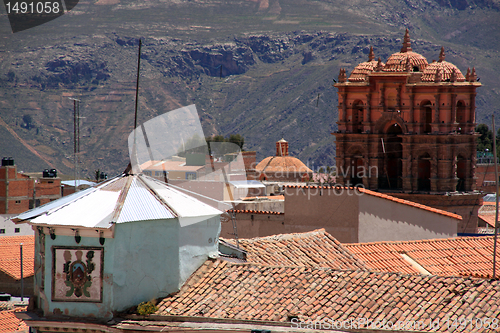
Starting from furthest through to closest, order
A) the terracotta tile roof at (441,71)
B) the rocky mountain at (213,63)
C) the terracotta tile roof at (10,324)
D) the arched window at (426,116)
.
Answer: the rocky mountain at (213,63) → the arched window at (426,116) → the terracotta tile roof at (441,71) → the terracotta tile roof at (10,324)

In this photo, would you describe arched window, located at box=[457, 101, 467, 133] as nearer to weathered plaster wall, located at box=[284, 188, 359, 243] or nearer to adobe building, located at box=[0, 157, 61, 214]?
adobe building, located at box=[0, 157, 61, 214]

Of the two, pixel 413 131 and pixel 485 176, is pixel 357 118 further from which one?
pixel 485 176

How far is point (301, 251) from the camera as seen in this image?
14852 millimetres

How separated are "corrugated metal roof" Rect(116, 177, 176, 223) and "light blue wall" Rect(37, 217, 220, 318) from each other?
0.29 feet

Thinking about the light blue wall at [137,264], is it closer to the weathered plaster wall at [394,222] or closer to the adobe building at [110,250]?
the adobe building at [110,250]

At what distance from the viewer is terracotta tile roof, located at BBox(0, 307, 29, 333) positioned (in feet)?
55.2

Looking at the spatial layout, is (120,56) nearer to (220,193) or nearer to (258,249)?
(220,193)

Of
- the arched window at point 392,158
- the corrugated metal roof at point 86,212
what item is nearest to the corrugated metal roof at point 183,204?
the corrugated metal roof at point 86,212

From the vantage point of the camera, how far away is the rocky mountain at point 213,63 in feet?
317

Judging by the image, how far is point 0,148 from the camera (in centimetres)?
8212

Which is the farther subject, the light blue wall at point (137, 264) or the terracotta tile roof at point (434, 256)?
the terracotta tile roof at point (434, 256)

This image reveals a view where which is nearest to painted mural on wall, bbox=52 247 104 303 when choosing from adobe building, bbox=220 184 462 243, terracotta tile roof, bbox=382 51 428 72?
adobe building, bbox=220 184 462 243

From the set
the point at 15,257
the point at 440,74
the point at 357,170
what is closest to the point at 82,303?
the point at 15,257

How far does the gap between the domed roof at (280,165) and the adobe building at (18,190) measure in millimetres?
26526
